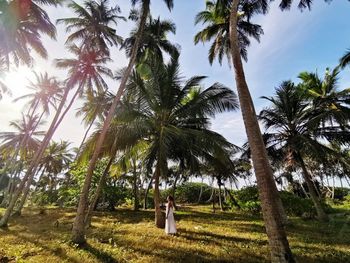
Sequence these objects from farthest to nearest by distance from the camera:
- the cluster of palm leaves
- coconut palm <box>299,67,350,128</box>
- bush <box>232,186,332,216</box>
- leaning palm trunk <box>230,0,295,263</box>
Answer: bush <box>232,186,332,216</box>, coconut palm <box>299,67,350,128</box>, the cluster of palm leaves, leaning palm trunk <box>230,0,295,263</box>

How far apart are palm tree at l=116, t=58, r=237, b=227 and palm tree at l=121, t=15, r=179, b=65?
3387 mm

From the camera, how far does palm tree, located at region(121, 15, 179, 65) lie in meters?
16.5

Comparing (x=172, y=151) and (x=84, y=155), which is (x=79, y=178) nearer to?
(x=84, y=155)

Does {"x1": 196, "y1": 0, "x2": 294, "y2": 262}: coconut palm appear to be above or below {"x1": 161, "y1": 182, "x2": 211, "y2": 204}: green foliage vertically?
below

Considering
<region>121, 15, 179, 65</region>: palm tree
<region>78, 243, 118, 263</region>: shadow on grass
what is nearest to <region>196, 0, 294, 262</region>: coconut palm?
<region>78, 243, 118, 263</region>: shadow on grass

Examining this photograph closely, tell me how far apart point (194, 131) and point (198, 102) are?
1.50 m

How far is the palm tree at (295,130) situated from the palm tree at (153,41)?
7.11 m

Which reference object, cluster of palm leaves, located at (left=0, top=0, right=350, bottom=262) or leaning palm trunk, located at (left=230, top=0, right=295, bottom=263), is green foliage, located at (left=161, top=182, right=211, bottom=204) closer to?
cluster of palm leaves, located at (left=0, top=0, right=350, bottom=262)

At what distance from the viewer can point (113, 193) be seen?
19.4 m

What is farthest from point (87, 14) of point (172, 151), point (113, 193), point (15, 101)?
point (15, 101)

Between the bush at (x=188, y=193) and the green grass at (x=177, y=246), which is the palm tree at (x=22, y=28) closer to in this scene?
the green grass at (x=177, y=246)

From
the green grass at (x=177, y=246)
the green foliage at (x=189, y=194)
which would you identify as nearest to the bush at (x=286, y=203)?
the green grass at (x=177, y=246)

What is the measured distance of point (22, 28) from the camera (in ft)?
52.2

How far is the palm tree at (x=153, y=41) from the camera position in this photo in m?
16.5
